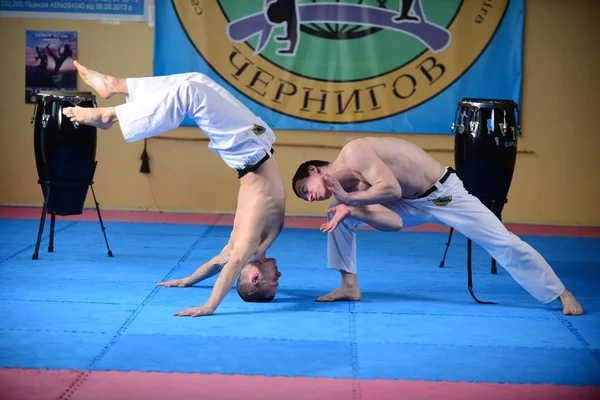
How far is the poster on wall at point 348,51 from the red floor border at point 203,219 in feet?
3.61

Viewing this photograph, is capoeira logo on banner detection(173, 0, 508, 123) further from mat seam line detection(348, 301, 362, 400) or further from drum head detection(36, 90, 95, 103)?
mat seam line detection(348, 301, 362, 400)

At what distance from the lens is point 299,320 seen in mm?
4137

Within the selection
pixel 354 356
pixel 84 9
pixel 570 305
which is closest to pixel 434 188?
pixel 570 305

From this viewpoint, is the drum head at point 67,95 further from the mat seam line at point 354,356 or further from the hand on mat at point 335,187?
the mat seam line at point 354,356

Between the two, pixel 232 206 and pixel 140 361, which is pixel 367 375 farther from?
pixel 232 206

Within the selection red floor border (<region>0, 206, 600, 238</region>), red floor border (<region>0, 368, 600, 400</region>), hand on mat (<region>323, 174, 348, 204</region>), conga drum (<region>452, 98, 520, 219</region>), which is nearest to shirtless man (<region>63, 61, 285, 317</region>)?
hand on mat (<region>323, 174, 348, 204</region>)

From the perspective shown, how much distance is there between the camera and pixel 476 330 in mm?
4027

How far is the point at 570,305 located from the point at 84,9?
550 centimetres

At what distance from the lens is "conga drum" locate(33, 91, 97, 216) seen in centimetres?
568

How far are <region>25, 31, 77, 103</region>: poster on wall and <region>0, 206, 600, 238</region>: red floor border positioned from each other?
1256mm

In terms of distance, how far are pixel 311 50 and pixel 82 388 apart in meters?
5.36

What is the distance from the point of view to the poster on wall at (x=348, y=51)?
7.82 m

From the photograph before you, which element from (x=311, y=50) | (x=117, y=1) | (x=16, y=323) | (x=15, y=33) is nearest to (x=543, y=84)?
(x=311, y=50)

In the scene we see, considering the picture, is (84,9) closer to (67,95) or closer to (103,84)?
(67,95)
